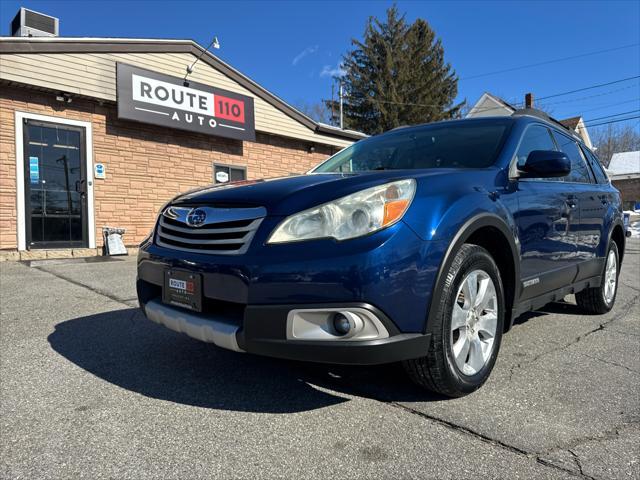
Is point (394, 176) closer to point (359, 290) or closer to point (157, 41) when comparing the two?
point (359, 290)

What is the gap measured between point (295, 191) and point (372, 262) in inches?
22.1

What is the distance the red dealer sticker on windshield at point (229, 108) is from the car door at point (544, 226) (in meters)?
8.62

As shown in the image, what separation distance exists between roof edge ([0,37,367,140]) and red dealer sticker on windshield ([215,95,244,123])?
1.95 feet

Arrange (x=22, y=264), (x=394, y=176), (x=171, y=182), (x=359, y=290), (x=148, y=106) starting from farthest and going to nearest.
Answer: (x=171, y=182)
(x=148, y=106)
(x=22, y=264)
(x=394, y=176)
(x=359, y=290)

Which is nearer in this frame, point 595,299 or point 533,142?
point 533,142

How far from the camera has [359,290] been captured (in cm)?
196

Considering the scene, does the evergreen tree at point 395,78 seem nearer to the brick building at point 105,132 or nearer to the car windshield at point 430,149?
the brick building at point 105,132

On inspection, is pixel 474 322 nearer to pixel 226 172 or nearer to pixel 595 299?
pixel 595 299

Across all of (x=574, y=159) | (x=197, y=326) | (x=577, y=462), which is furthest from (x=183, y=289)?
(x=574, y=159)

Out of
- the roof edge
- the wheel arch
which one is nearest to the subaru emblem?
the wheel arch

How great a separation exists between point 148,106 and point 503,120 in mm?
8192

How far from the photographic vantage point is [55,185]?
8.74 metres

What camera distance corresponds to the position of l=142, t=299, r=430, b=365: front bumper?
79.0 inches

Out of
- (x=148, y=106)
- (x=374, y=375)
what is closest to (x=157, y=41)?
(x=148, y=106)
